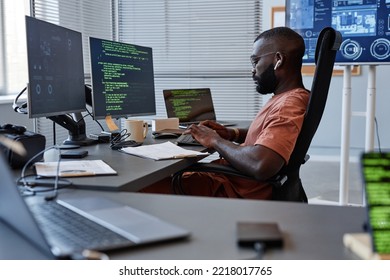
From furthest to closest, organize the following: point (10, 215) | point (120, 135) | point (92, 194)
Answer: point (120, 135), point (92, 194), point (10, 215)

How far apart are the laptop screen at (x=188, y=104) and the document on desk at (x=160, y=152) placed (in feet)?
3.01

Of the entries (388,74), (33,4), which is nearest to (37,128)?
(33,4)

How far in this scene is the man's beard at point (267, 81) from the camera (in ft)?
7.08

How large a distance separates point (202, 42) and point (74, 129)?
2.58 metres

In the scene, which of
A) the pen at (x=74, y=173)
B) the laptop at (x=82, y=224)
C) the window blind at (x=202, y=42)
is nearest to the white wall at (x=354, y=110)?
the window blind at (x=202, y=42)

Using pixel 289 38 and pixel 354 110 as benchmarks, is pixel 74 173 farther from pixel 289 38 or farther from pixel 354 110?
pixel 354 110

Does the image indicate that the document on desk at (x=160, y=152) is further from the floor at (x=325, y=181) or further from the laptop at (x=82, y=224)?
the floor at (x=325, y=181)

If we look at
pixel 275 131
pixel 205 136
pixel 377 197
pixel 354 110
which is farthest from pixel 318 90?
pixel 354 110

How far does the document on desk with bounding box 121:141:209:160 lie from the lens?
6.11ft

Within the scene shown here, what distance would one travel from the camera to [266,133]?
1846 millimetres

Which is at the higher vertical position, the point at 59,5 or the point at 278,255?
the point at 59,5

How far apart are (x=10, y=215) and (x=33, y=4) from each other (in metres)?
3.17
